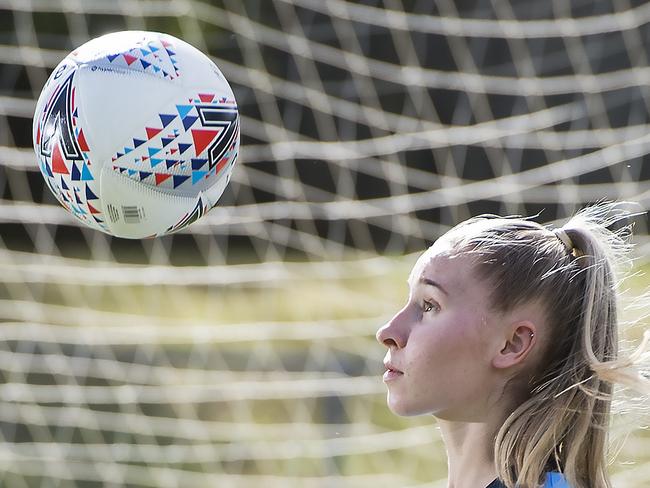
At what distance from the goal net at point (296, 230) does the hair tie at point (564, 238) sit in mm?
1274

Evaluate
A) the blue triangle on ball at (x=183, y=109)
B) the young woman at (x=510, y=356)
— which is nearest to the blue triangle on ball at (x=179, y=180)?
the blue triangle on ball at (x=183, y=109)

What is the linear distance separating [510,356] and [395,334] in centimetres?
18

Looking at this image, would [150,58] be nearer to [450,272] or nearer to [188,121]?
[188,121]

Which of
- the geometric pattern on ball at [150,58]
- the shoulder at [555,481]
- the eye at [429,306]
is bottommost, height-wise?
the shoulder at [555,481]

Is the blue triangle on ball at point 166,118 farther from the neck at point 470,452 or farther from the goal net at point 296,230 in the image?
the goal net at point 296,230

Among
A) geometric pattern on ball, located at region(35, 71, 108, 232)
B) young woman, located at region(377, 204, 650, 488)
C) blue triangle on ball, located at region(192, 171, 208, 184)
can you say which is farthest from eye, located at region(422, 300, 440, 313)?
geometric pattern on ball, located at region(35, 71, 108, 232)

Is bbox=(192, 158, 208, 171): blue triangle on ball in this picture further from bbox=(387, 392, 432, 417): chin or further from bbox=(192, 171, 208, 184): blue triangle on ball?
bbox=(387, 392, 432, 417): chin

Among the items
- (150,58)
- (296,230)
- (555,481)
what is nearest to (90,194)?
(150,58)

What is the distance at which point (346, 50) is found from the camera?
25.5 feet

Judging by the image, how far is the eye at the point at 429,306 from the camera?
1767 mm

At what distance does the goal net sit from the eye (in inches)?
55.5

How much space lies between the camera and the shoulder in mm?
1677

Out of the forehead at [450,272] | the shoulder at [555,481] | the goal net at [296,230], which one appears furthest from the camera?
the goal net at [296,230]

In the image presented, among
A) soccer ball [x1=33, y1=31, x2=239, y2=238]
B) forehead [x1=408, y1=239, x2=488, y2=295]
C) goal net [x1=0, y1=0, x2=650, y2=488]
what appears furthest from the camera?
goal net [x1=0, y1=0, x2=650, y2=488]
